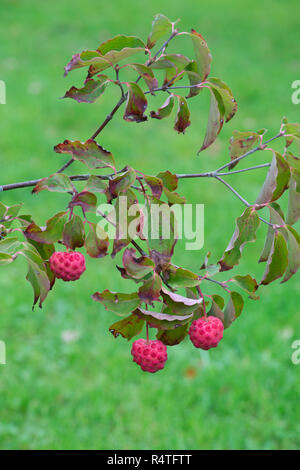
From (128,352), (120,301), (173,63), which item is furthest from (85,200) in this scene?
(128,352)

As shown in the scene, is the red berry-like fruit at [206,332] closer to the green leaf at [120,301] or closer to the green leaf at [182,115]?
the green leaf at [120,301]

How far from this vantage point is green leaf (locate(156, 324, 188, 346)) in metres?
0.69

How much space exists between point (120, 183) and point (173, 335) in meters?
0.20

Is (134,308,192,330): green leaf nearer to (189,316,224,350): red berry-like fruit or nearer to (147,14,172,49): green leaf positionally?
(189,316,224,350): red berry-like fruit

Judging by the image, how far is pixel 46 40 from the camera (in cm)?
531

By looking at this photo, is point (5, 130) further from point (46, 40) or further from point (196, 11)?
point (196, 11)

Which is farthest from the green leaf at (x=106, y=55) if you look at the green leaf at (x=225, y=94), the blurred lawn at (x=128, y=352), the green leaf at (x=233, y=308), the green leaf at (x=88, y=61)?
the blurred lawn at (x=128, y=352)

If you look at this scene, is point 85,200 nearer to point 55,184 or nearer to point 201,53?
point 55,184

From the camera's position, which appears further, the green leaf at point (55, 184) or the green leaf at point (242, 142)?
the green leaf at point (242, 142)

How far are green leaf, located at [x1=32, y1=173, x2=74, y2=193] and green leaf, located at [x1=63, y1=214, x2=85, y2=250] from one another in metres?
0.04

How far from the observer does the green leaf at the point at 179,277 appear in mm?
644

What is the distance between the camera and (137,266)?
0.62 meters

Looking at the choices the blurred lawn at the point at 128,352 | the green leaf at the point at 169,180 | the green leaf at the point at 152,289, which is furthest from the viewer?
the blurred lawn at the point at 128,352
